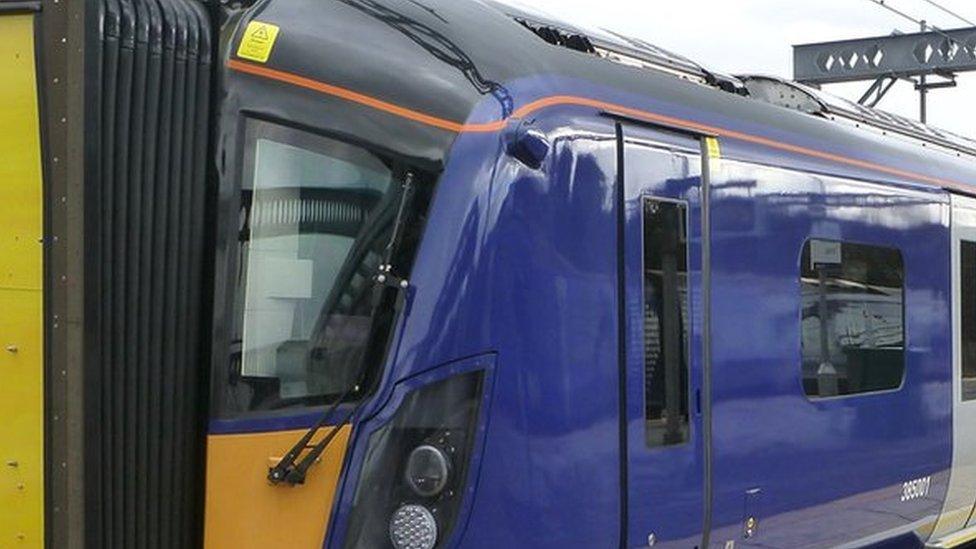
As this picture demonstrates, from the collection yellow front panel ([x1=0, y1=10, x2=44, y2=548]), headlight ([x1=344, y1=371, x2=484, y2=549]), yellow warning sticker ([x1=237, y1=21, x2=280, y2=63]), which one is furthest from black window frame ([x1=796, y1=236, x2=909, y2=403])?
yellow front panel ([x1=0, y1=10, x2=44, y2=548])

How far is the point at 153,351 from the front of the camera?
14.7 feet

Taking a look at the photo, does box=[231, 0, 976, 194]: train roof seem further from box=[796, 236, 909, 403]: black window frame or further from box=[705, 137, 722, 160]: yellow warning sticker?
box=[796, 236, 909, 403]: black window frame

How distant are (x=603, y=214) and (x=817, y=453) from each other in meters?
1.92

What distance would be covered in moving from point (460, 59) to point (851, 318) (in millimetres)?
2801

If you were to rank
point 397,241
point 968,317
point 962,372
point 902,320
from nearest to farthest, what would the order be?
point 397,241 → point 902,320 → point 962,372 → point 968,317

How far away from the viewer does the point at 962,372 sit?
7961 millimetres

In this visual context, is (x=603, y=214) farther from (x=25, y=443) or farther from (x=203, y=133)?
(x=25, y=443)

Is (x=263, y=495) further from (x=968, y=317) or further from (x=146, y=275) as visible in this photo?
(x=968, y=317)

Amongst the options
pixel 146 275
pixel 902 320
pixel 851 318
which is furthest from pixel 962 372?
pixel 146 275

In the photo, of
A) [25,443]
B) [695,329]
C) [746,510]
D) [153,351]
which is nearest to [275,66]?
[153,351]

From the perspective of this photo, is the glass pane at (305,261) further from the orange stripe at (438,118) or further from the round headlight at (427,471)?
the round headlight at (427,471)

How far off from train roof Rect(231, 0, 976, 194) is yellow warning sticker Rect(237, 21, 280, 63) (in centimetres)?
3

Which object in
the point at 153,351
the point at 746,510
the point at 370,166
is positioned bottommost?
the point at 746,510

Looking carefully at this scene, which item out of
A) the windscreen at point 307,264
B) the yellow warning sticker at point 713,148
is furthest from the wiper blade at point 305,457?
the yellow warning sticker at point 713,148
